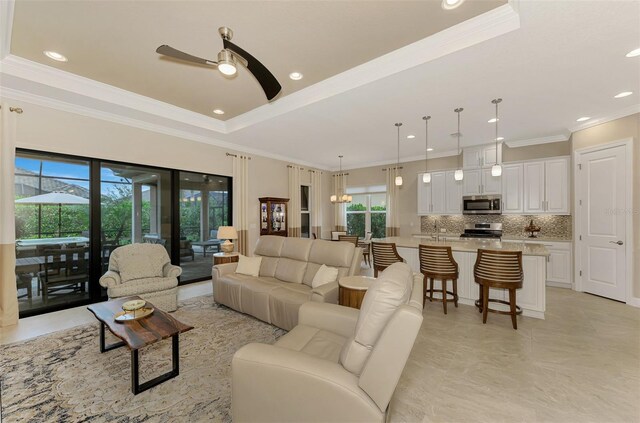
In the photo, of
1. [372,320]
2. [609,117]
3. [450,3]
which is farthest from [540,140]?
[372,320]

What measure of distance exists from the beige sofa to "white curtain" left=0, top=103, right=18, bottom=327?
92.0 inches

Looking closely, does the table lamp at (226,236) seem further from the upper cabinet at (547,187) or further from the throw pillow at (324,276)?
A: the upper cabinet at (547,187)

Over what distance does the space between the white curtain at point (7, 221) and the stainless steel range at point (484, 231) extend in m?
7.70

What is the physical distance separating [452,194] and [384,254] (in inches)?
128

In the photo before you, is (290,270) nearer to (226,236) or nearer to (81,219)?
(226,236)

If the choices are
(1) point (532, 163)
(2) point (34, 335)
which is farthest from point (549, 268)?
(2) point (34, 335)

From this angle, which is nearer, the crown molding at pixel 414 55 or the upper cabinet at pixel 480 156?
the crown molding at pixel 414 55

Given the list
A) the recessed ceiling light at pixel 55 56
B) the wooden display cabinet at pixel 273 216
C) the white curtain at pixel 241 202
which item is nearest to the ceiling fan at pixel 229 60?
the recessed ceiling light at pixel 55 56

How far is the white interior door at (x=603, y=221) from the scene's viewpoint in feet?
13.0

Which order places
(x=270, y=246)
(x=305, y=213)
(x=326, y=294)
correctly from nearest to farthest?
(x=326, y=294) < (x=270, y=246) < (x=305, y=213)

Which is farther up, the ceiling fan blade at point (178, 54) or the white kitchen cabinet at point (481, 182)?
the ceiling fan blade at point (178, 54)

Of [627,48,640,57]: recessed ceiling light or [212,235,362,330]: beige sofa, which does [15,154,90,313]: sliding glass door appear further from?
[627,48,640,57]: recessed ceiling light

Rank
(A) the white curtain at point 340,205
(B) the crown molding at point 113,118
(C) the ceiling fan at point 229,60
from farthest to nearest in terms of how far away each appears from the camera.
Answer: (A) the white curtain at point 340,205
(B) the crown molding at point 113,118
(C) the ceiling fan at point 229,60

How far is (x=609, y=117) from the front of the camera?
403cm
